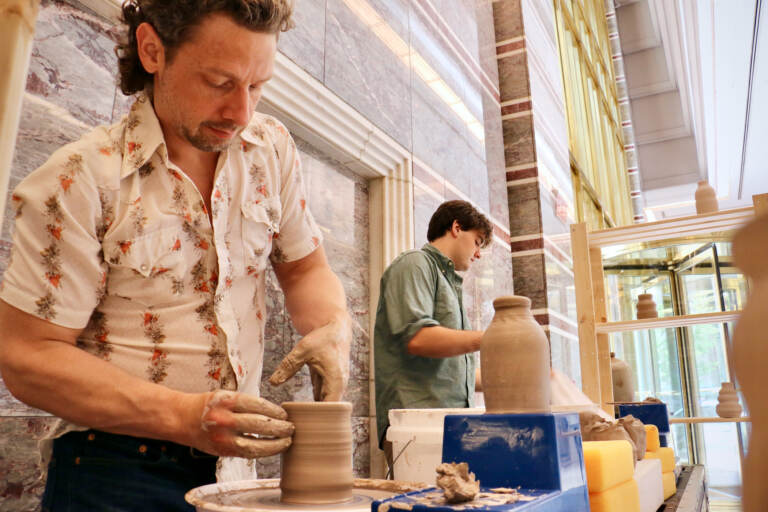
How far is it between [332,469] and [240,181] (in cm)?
81

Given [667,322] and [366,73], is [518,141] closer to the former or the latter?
[667,322]

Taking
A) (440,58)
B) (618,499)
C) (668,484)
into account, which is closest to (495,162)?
(440,58)

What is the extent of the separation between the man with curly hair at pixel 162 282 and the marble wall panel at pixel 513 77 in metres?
4.99

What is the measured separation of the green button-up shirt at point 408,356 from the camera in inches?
108

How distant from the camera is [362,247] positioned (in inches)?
136

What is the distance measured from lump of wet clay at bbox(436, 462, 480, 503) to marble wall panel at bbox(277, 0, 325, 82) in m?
2.18

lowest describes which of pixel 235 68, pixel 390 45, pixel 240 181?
pixel 240 181

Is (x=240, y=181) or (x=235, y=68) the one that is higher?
(x=235, y=68)

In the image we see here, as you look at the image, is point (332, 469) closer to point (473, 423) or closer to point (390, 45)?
point (473, 423)

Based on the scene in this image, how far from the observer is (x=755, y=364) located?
1.02 feet

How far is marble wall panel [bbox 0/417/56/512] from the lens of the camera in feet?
5.03

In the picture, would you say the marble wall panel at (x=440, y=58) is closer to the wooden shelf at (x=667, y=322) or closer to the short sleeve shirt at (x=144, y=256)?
the wooden shelf at (x=667, y=322)

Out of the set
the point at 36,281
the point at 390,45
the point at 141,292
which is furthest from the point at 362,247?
the point at 36,281

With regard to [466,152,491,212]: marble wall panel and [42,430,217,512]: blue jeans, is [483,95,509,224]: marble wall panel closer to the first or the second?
[466,152,491,212]: marble wall panel
